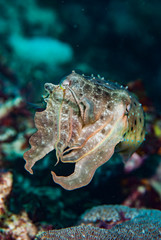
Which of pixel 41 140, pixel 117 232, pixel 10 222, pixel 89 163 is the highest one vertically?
pixel 41 140

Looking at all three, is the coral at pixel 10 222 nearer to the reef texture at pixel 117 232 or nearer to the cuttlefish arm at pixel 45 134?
the reef texture at pixel 117 232

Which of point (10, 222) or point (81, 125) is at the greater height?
point (81, 125)

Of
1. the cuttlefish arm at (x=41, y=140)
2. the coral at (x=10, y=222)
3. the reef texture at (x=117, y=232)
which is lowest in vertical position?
the reef texture at (x=117, y=232)

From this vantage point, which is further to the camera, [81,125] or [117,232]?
[117,232]

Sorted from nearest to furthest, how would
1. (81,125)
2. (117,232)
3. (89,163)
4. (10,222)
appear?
(89,163), (81,125), (117,232), (10,222)

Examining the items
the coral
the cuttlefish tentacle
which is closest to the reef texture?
the coral

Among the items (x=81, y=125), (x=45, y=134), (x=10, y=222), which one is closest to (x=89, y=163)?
(x=81, y=125)

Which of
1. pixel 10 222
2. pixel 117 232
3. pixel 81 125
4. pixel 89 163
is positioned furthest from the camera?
pixel 10 222

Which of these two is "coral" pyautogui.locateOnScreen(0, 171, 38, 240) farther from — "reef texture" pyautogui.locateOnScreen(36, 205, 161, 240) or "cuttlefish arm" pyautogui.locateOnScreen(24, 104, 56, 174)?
"cuttlefish arm" pyautogui.locateOnScreen(24, 104, 56, 174)

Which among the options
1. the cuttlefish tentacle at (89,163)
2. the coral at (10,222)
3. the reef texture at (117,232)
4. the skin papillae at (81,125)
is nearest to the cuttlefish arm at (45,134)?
the skin papillae at (81,125)

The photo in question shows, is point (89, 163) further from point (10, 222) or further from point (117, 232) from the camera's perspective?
point (10, 222)
